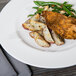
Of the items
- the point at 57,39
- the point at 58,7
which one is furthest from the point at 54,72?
the point at 58,7

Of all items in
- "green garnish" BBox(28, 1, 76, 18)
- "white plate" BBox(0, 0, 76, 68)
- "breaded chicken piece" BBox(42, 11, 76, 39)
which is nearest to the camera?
"white plate" BBox(0, 0, 76, 68)

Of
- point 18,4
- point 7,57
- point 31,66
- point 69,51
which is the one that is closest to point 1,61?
point 7,57

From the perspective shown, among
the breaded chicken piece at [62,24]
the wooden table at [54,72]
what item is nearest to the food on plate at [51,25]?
the breaded chicken piece at [62,24]

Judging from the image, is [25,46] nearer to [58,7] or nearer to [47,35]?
[47,35]

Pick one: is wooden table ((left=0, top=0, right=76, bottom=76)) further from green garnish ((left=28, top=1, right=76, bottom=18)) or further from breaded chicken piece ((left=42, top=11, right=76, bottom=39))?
green garnish ((left=28, top=1, right=76, bottom=18))

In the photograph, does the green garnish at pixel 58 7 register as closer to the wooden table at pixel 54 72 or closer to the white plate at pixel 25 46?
the white plate at pixel 25 46

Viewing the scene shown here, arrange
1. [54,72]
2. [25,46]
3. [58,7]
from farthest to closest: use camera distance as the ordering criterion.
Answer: [58,7] < [25,46] < [54,72]

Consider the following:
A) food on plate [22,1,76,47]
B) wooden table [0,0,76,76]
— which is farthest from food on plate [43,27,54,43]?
wooden table [0,0,76,76]
